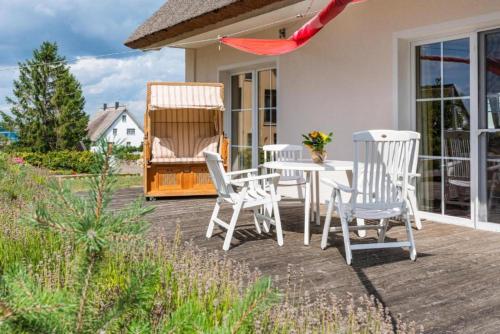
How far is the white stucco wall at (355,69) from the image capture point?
4957mm

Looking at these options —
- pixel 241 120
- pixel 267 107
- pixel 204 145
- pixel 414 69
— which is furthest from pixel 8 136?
pixel 414 69

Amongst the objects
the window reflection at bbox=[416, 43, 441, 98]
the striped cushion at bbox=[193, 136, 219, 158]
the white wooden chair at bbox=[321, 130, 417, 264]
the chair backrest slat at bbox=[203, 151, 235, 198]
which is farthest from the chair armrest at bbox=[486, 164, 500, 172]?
the striped cushion at bbox=[193, 136, 219, 158]

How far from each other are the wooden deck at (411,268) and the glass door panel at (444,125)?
36 centimetres

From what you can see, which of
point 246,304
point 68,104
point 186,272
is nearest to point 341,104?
point 186,272

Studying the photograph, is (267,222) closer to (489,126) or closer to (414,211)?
(414,211)

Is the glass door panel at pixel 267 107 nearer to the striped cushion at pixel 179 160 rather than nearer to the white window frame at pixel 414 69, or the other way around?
the striped cushion at pixel 179 160

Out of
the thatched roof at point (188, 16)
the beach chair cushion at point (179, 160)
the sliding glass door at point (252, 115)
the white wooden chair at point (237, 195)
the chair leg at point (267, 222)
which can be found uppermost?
the thatched roof at point (188, 16)

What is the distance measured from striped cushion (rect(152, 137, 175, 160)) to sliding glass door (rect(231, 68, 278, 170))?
4.63 feet

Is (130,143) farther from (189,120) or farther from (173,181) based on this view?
(189,120)

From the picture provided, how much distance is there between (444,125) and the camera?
15.8 ft

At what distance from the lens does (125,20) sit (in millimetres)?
10008

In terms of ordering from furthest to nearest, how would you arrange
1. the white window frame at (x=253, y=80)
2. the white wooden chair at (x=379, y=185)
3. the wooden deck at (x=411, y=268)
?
the white window frame at (x=253, y=80)
the white wooden chair at (x=379, y=185)
the wooden deck at (x=411, y=268)

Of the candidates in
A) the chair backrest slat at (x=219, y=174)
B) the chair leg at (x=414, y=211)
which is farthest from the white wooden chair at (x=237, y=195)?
the chair leg at (x=414, y=211)

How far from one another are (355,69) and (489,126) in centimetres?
184
